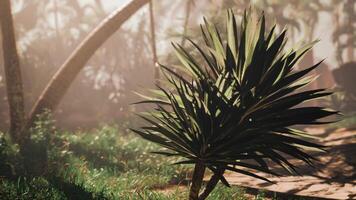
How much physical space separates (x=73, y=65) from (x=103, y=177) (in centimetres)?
470

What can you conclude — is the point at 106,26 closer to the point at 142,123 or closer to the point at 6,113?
the point at 142,123

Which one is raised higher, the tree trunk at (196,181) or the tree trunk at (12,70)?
the tree trunk at (12,70)

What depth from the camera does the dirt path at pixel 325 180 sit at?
6.37 meters

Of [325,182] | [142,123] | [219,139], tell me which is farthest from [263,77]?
[142,123]

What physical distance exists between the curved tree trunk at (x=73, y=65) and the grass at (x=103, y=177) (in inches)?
38.3

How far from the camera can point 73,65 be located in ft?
36.1

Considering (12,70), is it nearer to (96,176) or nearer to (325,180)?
(96,176)

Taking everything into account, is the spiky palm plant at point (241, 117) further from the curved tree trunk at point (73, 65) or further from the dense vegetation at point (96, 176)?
the curved tree trunk at point (73, 65)

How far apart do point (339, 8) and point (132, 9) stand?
70.7 feet

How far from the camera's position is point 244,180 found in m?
7.53

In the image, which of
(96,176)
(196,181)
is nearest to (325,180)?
(196,181)

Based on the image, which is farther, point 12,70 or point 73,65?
point 73,65

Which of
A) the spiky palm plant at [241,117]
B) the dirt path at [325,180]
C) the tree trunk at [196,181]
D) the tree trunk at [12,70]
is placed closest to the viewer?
the spiky palm plant at [241,117]

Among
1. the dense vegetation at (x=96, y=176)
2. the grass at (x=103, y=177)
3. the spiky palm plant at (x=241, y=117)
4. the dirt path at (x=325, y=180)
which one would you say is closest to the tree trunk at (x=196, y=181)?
the spiky palm plant at (x=241, y=117)
